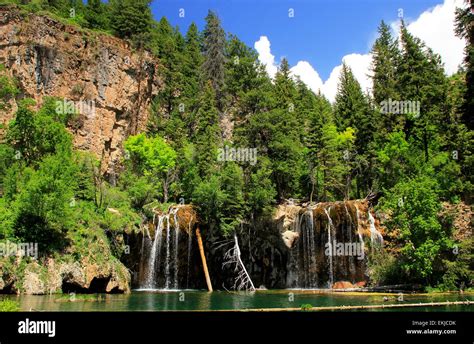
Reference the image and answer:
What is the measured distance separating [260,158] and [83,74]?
23746 millimetres

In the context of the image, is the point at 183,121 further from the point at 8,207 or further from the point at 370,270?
the point at 370,270

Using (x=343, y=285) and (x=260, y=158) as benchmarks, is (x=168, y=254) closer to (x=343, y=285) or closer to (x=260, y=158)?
(x=260, y=158)

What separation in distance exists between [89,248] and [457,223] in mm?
25289

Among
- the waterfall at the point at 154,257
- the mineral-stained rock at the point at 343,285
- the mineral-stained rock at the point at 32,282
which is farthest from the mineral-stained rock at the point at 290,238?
the mineral-stained rock at the point at 32,282

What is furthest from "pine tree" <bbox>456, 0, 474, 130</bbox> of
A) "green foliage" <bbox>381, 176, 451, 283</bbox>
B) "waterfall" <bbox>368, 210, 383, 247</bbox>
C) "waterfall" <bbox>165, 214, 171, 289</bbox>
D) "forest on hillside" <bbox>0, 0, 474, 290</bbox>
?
"waterfall" <bbox>165, 214, 171, 289</bbox>

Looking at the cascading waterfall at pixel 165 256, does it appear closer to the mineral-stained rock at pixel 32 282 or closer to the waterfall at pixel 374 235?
the mineral-stained rock at pixel 32 282

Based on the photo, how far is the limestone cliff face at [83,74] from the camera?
43.9m

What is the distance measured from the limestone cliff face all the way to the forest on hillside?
1.67 m

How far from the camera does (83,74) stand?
155 ft

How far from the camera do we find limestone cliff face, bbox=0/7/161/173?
144 feet

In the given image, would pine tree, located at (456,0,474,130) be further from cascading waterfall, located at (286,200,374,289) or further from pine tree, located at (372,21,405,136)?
cascading waterfall, located at (286,200,374,289)

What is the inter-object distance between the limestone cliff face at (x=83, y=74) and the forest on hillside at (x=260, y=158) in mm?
1669

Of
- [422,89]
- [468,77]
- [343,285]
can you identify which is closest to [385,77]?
[422,89]
